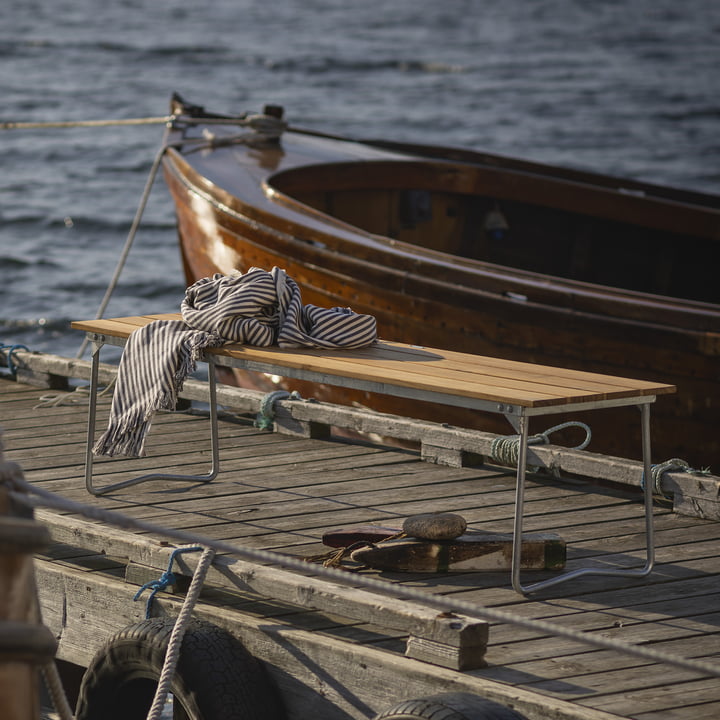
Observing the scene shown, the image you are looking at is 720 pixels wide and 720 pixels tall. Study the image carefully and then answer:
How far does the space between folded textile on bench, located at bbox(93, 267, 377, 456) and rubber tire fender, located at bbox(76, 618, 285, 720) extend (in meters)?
0.96

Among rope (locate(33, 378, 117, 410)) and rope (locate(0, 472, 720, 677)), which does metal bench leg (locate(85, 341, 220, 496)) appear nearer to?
rope (locate(33, 378, 117, 410))

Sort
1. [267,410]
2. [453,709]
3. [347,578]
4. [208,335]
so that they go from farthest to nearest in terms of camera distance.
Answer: [267,410]
[208,335]
[453,709]
[347,578]

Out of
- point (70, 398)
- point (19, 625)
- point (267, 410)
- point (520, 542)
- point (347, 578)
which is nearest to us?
point (19, 625)

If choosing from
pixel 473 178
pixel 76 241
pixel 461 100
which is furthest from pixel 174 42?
pixel 473 178

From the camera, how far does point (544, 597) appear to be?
3953mm

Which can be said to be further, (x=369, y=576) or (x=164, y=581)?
(x=369, y=576)

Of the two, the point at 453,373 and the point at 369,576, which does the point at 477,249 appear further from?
the point at 369,576

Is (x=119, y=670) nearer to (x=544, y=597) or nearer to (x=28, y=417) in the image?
(x=544, y=597)

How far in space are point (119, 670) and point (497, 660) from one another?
1.10 metres

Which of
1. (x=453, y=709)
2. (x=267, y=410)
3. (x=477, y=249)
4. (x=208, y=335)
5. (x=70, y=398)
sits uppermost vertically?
(x=208, y=335)

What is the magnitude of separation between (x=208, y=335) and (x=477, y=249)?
4.96 metres

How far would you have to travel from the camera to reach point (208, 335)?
458 centimetres

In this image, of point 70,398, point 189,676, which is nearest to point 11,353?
point 70,398

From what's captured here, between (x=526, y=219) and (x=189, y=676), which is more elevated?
(x=526, y=219)
